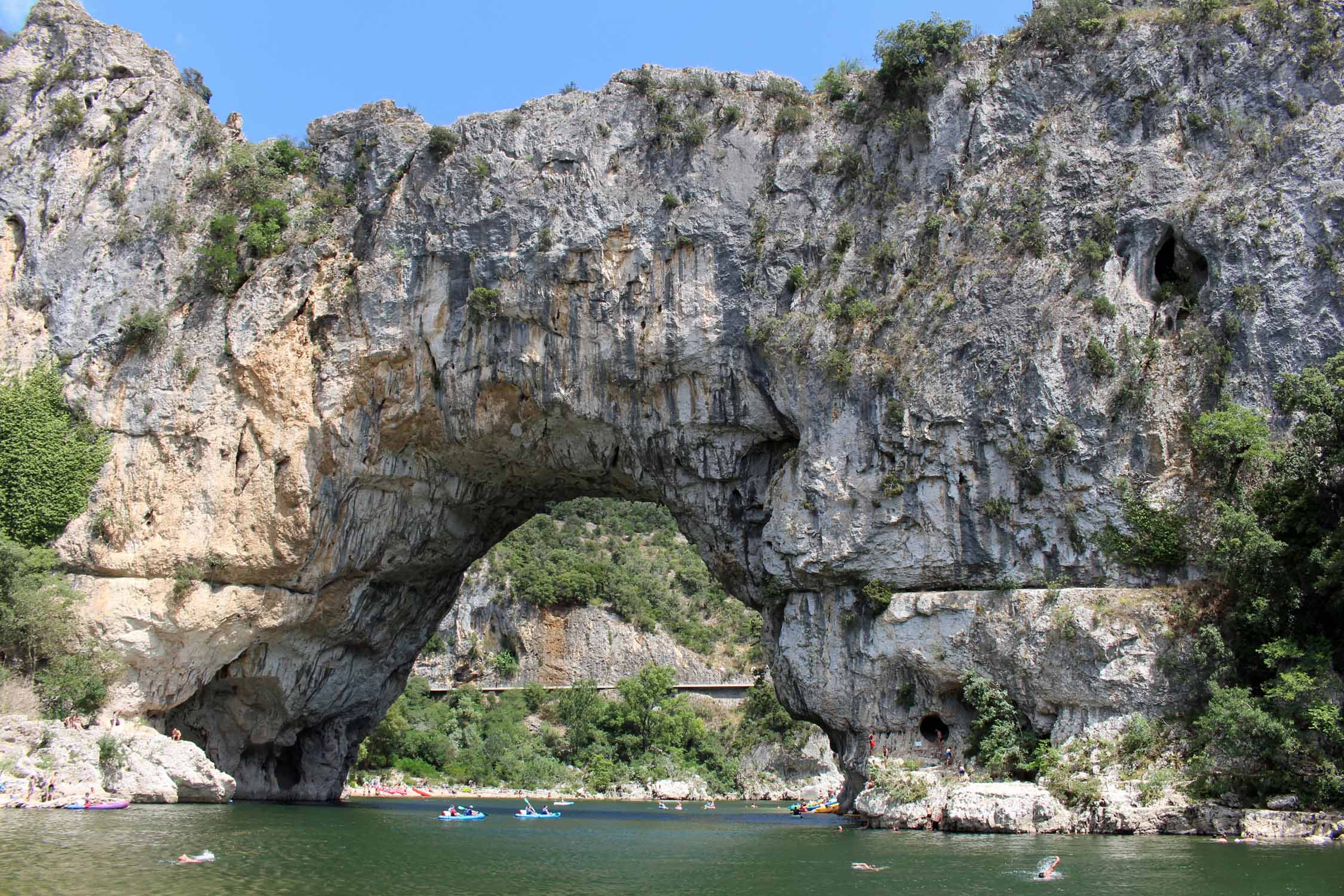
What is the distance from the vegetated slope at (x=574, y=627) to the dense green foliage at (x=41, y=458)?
40.9 meters

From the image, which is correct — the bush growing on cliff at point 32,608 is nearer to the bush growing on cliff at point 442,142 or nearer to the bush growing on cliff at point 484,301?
the bush growing on cliff at point 484,301

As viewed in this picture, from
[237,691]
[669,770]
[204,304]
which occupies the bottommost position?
[669,770]

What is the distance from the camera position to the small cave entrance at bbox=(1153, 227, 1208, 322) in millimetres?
28516

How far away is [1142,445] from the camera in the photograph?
27703 mm

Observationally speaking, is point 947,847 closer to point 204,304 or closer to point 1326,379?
point 1326,379

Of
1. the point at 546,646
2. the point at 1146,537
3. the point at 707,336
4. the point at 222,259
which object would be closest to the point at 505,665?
the point at 546,646

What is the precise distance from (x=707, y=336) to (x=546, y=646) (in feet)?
149

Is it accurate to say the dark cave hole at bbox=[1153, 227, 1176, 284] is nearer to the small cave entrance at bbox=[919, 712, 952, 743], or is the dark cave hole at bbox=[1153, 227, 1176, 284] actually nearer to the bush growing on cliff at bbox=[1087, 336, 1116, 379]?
the bush growing on cliff at bbox=[1087, 336, 1116, 379]

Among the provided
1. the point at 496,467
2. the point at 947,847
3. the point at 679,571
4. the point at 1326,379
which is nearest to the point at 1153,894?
the point at 947,847

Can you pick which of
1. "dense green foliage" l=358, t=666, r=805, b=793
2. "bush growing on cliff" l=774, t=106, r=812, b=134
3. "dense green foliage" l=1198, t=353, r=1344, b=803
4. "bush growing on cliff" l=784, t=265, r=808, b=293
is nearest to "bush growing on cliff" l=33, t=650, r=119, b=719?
"bush growing on cliff" l=784, t=265, r=808, b=293

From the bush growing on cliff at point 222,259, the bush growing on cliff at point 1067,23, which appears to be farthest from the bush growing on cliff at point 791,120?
the bush growing on cliff at point 222,259

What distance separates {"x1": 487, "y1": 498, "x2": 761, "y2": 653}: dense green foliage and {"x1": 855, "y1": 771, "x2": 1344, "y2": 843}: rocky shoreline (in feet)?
146

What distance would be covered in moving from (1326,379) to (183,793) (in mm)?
31126

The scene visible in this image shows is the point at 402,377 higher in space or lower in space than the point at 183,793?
higher
